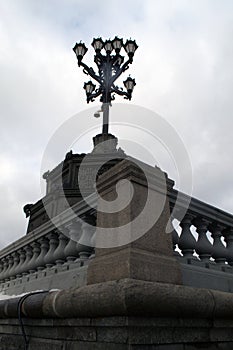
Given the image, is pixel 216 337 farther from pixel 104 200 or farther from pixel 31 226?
pixel 31 226

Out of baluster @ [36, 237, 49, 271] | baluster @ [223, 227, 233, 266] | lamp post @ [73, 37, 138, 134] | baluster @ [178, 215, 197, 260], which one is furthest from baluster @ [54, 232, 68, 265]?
lamp post @ [73, 37, 138, 134]

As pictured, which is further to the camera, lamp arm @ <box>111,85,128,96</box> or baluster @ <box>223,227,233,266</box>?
lamp arm @ <box>111,85,128,96</box>

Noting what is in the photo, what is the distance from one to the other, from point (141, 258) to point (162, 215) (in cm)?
59

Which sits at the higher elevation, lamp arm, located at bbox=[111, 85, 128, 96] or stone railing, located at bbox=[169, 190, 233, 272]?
lamp arm, located at bbox=[111, 85, 128, 96]

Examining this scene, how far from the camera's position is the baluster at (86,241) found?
3758mm

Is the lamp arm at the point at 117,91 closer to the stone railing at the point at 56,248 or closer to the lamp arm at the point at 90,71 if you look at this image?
the lamp arm at the point at 90,71

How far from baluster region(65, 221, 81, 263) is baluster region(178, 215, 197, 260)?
3.88 feet

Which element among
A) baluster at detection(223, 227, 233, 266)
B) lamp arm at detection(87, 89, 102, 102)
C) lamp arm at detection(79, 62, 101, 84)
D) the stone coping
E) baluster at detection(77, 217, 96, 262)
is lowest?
the stone coping

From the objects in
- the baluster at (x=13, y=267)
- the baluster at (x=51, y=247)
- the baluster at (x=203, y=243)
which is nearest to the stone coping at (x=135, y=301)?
the baluster at (x=203, y=243)

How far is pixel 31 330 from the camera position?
11.4 feet

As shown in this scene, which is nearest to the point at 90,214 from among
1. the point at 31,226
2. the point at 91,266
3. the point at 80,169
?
the point at 91,266

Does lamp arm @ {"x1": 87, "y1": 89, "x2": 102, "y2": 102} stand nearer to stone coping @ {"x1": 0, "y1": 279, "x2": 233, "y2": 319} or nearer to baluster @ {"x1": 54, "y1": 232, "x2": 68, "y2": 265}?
baluster @ {"x1": 54, "y1": 232, "x2": 68, "y2": 265}

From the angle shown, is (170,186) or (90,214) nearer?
(170,186)

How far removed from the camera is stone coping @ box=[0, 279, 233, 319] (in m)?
2.38
